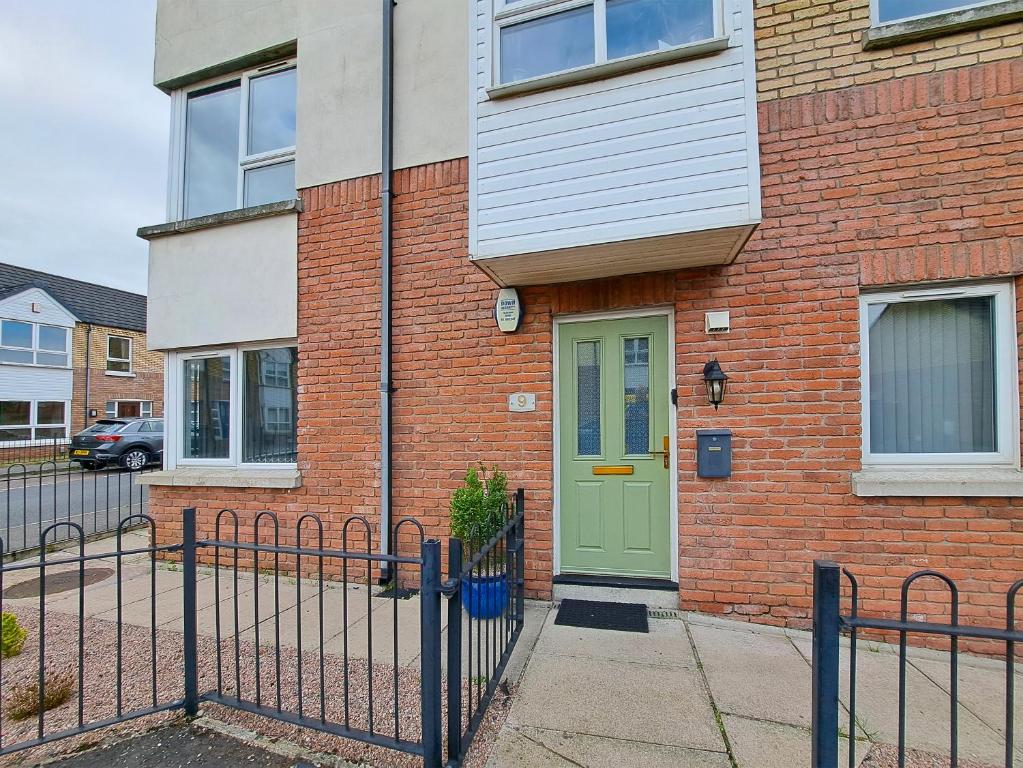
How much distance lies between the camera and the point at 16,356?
53.7 ft

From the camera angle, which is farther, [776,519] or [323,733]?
[776,519]

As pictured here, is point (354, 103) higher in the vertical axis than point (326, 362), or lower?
higher

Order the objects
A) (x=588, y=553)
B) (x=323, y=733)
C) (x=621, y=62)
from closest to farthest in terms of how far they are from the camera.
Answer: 1. (x=323, y=733)
2. (x=621, y=62)
3. (x=588, y=553)

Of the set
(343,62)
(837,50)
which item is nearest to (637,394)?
(837,50)

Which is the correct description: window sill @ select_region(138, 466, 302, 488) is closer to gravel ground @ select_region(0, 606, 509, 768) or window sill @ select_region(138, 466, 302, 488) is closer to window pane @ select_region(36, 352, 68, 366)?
gravel ground @ select_region(0, 606, 509, 768)

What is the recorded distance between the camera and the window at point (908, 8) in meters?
3.44

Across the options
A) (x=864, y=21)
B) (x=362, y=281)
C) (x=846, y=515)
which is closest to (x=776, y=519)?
(x=846, y=515)

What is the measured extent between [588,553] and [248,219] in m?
4.68

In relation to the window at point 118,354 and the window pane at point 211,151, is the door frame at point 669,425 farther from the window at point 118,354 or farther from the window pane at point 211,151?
the window at point 118,354

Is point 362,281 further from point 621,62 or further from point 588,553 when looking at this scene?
point 588,553

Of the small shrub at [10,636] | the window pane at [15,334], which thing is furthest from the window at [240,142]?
the window pane at [15,334]

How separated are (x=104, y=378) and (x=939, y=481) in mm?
24757

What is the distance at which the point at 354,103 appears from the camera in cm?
464

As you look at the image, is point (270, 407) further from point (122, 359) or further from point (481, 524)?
point (122, 359)
